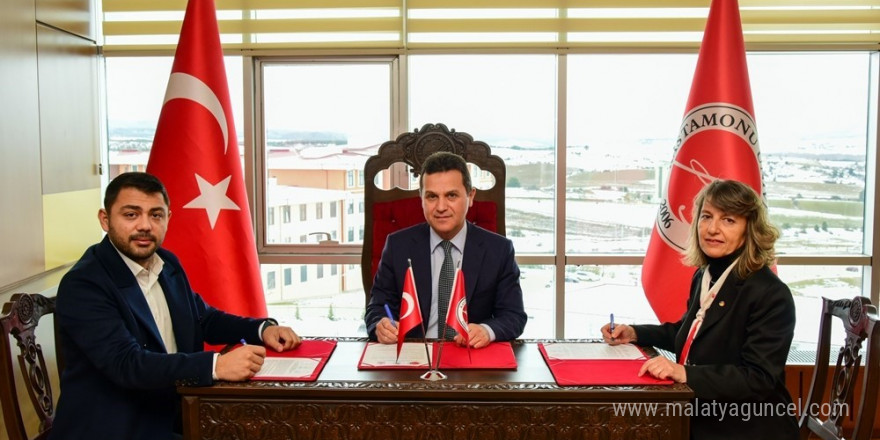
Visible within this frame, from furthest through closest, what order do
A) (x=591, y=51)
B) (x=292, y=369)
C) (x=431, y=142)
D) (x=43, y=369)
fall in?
1. (x=591, y=51)
2. (x=431, y=142)
3. (x=43, y=369)
4. (x=292, y=369)

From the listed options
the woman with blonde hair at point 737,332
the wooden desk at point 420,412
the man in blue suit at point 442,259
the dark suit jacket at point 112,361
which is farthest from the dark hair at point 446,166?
the dark suit jacket at point 112,361

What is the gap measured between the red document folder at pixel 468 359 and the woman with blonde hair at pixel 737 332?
0.40 m

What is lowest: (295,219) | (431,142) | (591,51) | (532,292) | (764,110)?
(532,292)

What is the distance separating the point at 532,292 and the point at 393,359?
197 cm

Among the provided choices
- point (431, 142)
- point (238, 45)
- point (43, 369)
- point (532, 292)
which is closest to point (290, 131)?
point (238, 45)

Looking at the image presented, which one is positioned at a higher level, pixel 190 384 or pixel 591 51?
pixel 591 51

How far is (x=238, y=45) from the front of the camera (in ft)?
12.2

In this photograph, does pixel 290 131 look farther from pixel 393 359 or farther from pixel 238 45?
pixel 393 359

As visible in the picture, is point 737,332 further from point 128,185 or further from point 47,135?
point 47,135

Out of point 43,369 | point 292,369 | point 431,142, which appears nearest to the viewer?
point 292,369

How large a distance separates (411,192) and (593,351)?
118 cm

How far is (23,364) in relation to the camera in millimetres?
2059

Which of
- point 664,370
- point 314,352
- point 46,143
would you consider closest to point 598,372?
point 664,370

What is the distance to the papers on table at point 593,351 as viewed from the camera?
208cm
